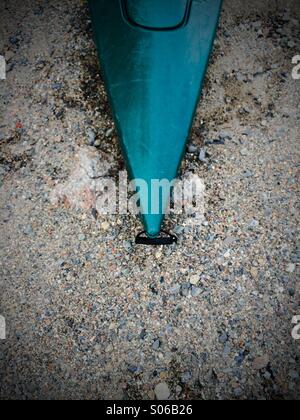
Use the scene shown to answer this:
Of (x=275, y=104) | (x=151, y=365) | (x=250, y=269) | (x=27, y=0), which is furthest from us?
(x=27, y=0)

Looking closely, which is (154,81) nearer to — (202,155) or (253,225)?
(202,155)

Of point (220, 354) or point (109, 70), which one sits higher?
point (109, 70)

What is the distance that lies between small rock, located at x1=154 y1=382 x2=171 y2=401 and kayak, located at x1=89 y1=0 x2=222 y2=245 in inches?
26.6

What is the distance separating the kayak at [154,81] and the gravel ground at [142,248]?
0.24m

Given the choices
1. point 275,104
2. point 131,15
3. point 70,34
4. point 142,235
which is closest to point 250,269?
point 142,235

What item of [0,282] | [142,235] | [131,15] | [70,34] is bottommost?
[0,282]

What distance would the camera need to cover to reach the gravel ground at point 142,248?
181 cm

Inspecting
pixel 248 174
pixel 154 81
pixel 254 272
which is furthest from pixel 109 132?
pixel 254 272

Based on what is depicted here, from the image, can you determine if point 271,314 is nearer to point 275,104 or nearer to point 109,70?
point 275,104

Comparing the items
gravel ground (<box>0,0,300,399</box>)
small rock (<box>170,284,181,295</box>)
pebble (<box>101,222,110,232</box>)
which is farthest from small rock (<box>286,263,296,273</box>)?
pebble (<box>101,222,110,232</box>)

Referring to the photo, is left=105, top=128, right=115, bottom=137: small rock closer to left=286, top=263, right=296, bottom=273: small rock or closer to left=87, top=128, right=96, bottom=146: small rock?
left=87, top=128, right=96, bottom=146: small rock

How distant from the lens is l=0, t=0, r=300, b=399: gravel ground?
181cm

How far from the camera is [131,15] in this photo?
1972 mm

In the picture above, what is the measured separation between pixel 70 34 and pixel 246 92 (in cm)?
116
